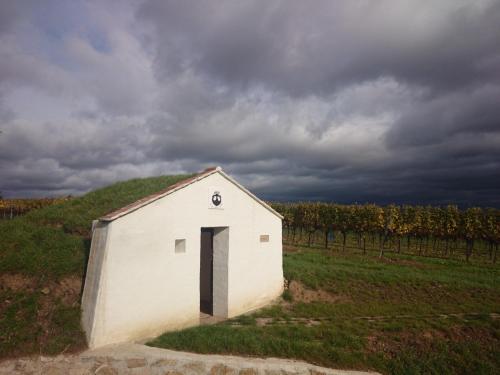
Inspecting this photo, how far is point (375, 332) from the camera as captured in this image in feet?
34.9

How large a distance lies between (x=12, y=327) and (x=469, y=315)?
1583cm

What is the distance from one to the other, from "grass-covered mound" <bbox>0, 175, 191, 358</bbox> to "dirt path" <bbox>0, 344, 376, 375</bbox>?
1.63 ft

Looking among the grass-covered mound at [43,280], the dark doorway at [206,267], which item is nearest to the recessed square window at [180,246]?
the grass-covered mound at [43,280]

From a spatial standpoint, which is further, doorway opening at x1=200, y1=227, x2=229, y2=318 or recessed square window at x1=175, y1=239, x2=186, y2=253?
doorway opening at x1=200, y1=227, x2=229, y2=318

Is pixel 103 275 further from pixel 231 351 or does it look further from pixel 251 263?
pixel 251 263

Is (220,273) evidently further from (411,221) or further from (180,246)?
(411,221)

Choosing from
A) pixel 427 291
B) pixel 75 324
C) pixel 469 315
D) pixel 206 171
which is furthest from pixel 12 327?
pixel 427 291

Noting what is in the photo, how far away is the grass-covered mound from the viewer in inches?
334

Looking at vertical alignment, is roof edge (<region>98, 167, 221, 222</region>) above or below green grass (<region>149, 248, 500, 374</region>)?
above

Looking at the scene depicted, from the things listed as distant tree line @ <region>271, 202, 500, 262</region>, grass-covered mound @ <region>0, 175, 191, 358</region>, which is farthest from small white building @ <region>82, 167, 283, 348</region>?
distant tree line @ <region>271, 202, 500, 262</region>

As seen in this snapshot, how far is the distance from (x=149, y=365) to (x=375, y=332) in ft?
24.0

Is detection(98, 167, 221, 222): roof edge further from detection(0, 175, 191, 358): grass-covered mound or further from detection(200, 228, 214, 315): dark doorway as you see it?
detection(200, 228, 214, 315): dark doorway

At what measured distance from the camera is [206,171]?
40.1 feet

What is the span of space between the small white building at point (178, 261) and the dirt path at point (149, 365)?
2.86 feet
